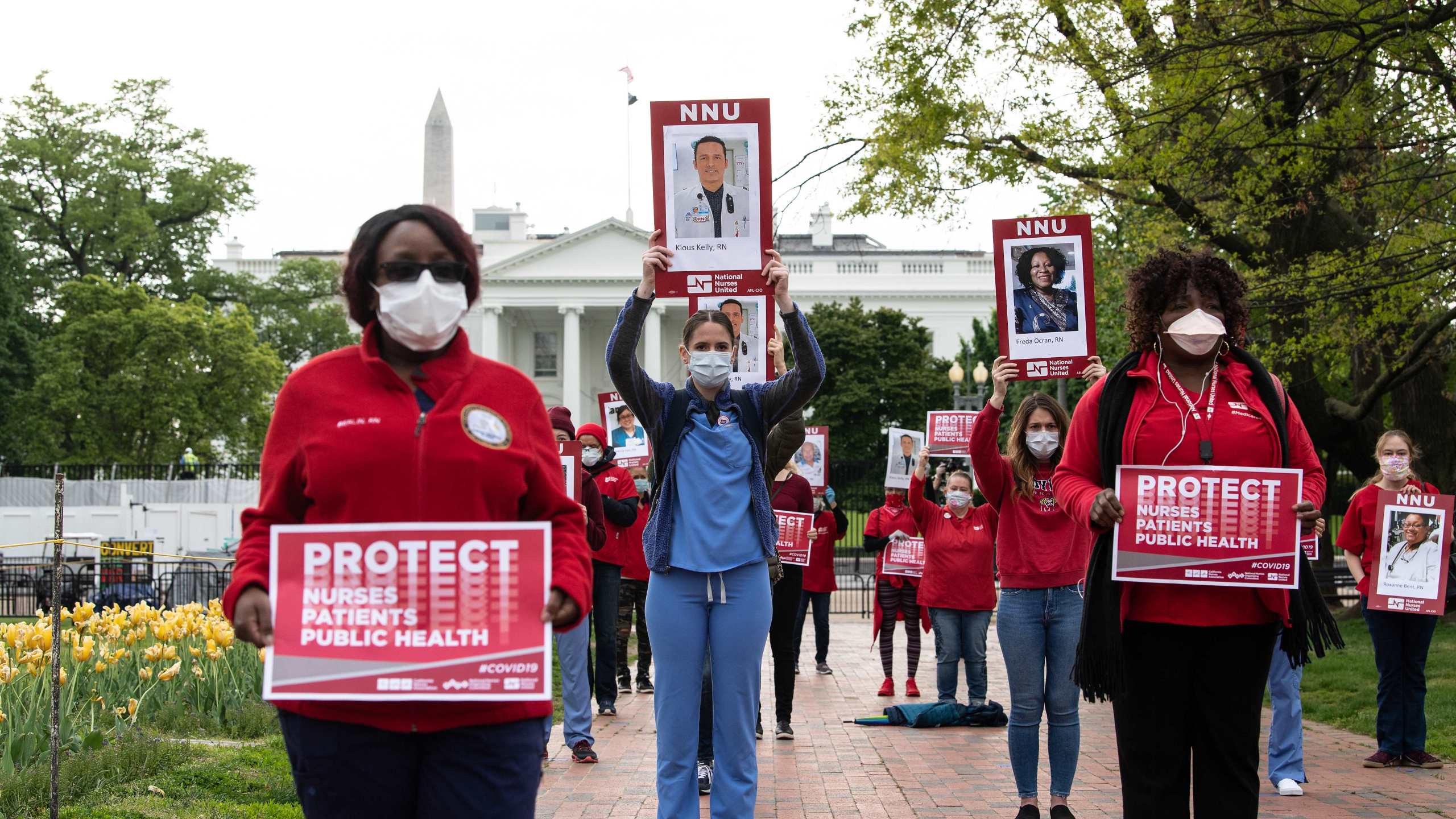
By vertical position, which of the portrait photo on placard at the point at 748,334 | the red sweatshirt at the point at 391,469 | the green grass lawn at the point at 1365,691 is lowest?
the green grass lawn at the point at 1365,691

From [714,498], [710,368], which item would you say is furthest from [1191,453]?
[710,368]

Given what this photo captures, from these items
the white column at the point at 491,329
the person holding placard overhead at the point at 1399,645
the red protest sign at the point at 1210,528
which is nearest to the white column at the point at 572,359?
the white column at the point at 491,329

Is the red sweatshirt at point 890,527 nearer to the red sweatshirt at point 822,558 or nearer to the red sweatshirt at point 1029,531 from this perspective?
the red sweatshirt at point 822,558

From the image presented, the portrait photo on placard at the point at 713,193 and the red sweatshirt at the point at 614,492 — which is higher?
the portrait photo on placard at the point at 713,193

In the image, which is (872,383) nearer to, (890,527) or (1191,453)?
(890,527)

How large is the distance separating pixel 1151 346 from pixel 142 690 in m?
6.32

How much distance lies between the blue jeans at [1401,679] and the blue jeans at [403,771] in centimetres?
688

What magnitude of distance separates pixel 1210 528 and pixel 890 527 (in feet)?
30.4

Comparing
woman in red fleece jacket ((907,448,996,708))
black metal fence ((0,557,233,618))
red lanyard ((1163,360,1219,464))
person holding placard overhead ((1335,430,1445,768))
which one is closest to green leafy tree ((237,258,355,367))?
black metal fence ((0,557,233,618))

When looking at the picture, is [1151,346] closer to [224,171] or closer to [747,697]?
[747,697]

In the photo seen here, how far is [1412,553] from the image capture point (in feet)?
27.2

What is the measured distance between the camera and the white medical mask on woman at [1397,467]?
27.4 ft

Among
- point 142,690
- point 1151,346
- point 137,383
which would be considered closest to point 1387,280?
point 1151,346

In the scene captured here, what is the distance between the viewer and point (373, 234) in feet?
10.3
